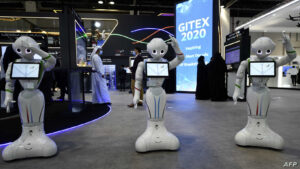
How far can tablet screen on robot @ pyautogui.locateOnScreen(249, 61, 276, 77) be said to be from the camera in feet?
6.41

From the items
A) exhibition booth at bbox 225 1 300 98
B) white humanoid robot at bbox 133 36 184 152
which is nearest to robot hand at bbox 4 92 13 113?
white humanoid robot at bbox 133 36 184 152

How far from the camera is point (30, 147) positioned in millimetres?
1852

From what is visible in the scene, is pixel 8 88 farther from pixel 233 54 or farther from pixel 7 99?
pixel 233 54

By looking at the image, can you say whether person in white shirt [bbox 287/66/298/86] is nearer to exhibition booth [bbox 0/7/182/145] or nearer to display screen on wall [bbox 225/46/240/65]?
display screen on wall [bbox 225/46/240/65]

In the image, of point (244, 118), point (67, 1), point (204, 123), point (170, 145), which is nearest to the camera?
point (170, 145)

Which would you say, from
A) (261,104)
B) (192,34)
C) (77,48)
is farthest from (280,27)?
(77,48)

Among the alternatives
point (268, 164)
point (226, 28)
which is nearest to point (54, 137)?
point (268, 164)

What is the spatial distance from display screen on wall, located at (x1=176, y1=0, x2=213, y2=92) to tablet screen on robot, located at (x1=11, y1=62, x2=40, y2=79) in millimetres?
5400

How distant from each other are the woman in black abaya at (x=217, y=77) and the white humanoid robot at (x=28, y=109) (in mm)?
4556

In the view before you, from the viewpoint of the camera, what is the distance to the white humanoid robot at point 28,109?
1.82 meters

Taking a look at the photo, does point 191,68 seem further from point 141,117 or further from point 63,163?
point 63,163

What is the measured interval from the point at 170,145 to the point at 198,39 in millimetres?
5098

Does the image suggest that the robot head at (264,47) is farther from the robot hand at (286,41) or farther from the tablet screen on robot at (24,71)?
the tablet screen on robot at (24,71)

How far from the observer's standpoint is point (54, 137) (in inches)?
96.8
